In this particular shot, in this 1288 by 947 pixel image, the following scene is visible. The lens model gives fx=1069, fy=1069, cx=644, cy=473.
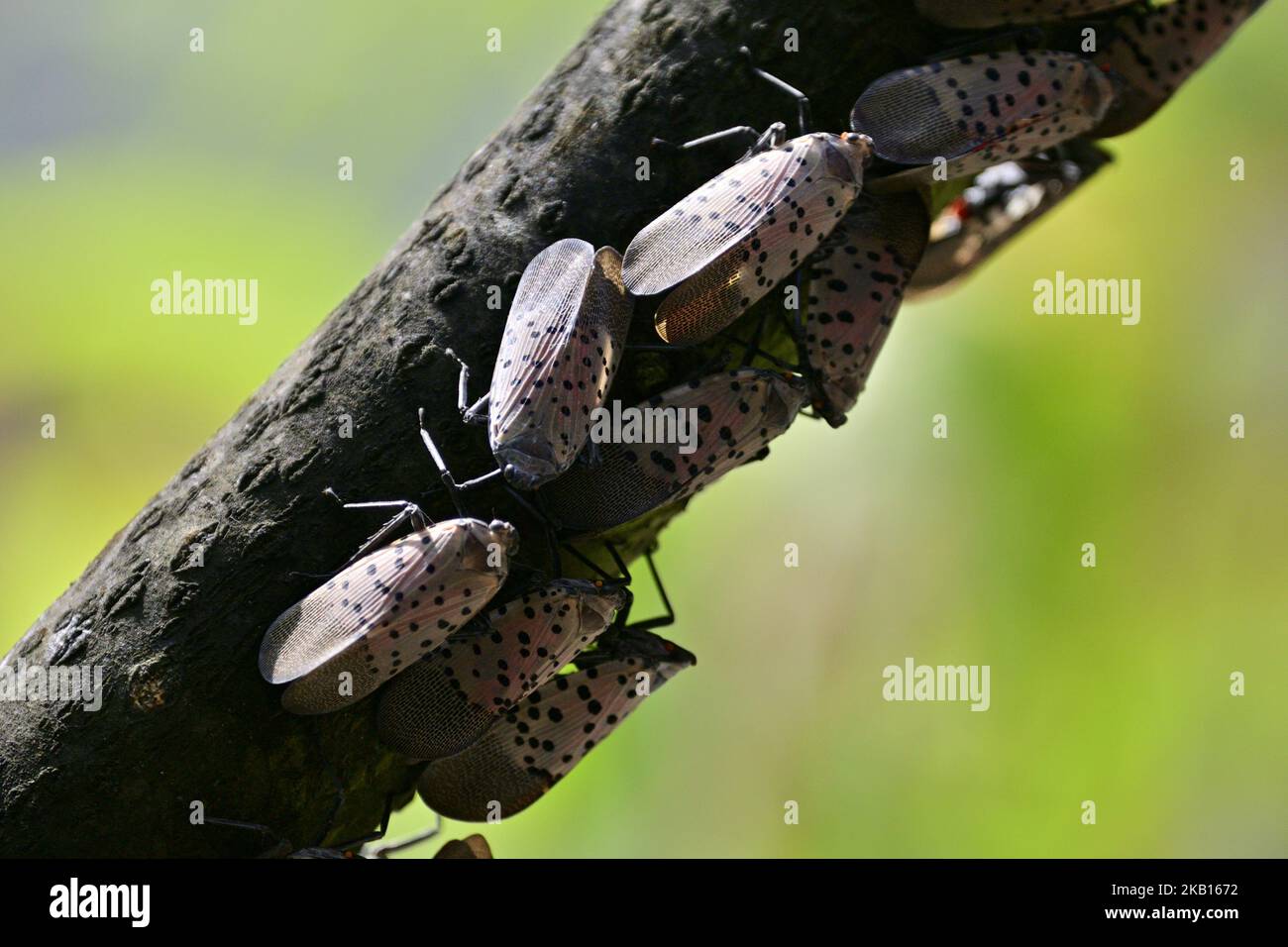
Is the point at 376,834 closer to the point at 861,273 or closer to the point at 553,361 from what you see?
the point at 553,361

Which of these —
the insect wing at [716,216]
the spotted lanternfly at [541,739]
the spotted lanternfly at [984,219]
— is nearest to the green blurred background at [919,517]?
the spotted lanternfly at [984,219]

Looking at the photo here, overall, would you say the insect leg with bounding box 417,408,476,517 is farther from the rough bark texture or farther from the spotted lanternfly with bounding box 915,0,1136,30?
the spotted lanternfly with bounding box 915,0,1136,30

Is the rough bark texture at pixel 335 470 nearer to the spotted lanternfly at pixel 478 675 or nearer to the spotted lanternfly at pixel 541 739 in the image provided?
the spotted lanternfly at pixel 478 675

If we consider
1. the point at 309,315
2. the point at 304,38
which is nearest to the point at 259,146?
the point at 304,38

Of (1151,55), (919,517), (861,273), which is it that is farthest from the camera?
(919,517)

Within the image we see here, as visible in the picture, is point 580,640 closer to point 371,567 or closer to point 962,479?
point 371,567

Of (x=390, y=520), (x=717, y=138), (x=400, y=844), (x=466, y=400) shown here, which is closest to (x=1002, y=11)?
(x=717, y=138)
